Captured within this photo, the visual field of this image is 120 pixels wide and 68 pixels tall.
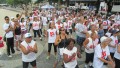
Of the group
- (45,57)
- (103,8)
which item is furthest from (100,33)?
(103,8)

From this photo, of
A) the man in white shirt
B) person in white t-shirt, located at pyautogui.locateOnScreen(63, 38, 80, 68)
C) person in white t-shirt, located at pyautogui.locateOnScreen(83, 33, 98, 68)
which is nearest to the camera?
person in white t-shirt, located at pyautogui.locateOnScreen(63, 38, 80, 68)

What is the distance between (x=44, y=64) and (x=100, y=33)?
2856mm

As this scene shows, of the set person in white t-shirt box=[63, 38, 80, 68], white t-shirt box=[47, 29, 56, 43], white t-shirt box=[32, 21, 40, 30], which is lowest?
white t-shirt box=[32, 21, 40, 30]

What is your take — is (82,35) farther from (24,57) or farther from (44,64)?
(24,57)

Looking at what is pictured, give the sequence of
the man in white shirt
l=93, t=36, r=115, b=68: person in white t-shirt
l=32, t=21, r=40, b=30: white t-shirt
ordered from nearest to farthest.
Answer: l=93, t=36, r=115, b=68: person in white t-shirt < the man in white shirt < l=32, t=21, r=40, b=30: white t-shirt

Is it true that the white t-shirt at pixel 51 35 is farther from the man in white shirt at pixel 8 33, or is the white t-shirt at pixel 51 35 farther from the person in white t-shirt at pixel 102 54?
the person in white t-shirt at pixel 102 54

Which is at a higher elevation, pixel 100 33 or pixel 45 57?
pixel 100 33

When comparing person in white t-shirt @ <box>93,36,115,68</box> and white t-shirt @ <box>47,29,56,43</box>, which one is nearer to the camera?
person in white t-shirt @ <box>93,36,115,68</box>

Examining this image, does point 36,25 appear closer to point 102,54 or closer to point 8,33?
point 8,33

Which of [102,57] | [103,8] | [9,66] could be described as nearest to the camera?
[102,57]

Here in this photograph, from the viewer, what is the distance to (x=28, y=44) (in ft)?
21.1

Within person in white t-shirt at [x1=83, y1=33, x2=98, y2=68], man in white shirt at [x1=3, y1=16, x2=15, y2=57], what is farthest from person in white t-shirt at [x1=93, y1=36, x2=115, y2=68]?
man in white shirt at [x1=3, y1=16, x2=15, y2=57]

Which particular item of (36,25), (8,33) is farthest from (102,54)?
(36,25)

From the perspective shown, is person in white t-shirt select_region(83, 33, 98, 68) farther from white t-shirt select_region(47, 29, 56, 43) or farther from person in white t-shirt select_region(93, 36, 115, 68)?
white t-shirt select_region(47, 29, 56, 43)
